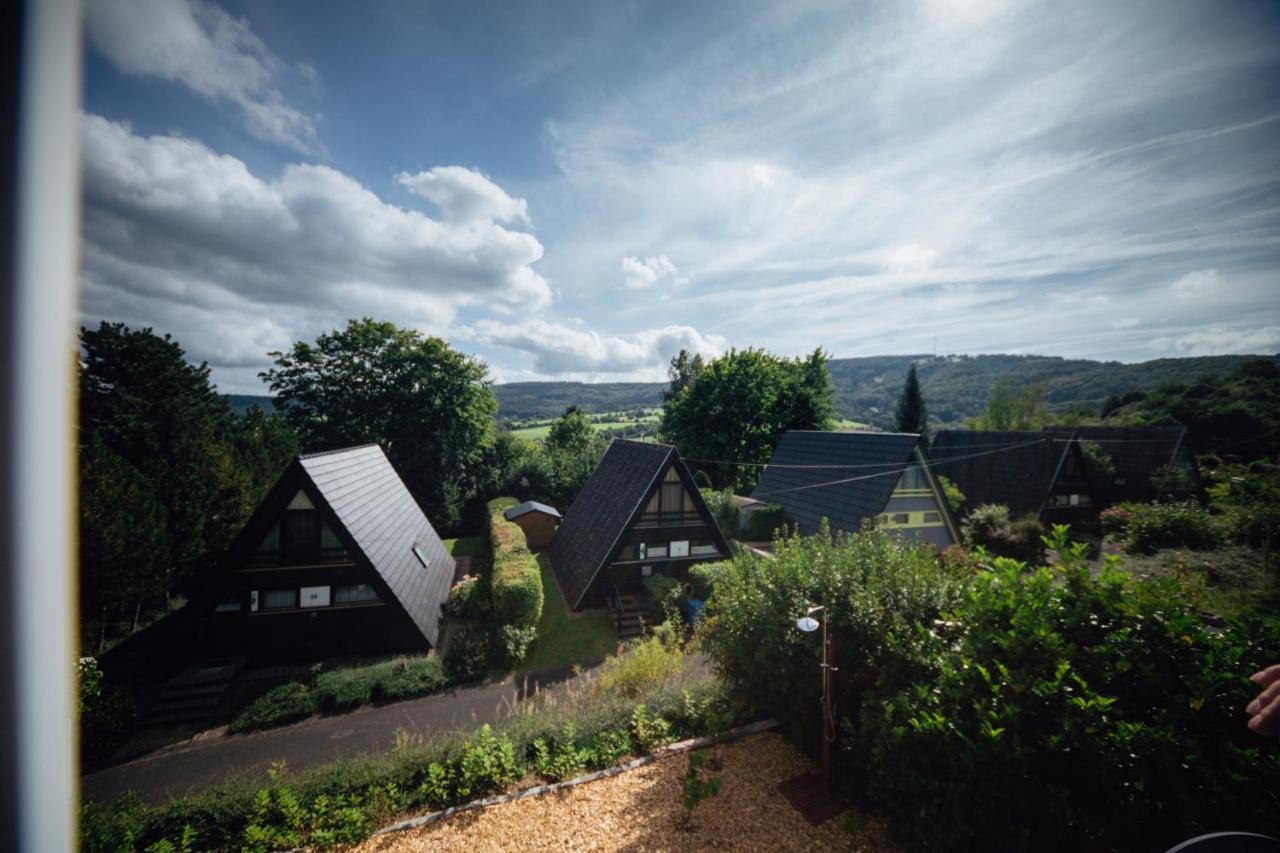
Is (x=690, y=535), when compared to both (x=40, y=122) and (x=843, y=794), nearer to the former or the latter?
(x=843, y=794)

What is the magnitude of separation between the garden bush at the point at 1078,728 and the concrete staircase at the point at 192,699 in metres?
13.8

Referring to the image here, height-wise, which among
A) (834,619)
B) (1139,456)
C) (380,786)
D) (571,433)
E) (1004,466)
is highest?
(571,433)

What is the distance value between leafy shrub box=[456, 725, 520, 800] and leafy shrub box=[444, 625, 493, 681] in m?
5.36

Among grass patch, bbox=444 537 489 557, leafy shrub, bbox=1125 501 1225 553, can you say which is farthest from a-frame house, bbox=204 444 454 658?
leafy shrub, bbox=1125 501 1225 553

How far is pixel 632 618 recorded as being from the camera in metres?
14.8

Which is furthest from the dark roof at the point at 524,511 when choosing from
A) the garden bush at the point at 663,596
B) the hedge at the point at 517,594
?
the garden bush at the point at 663,596

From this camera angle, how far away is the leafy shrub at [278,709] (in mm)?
10039

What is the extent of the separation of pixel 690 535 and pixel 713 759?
9.23 meters

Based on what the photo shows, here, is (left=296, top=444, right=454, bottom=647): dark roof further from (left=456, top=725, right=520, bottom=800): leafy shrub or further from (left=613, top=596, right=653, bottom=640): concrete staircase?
(left=456, top=725, right=520, bottom=800): leafy shrub

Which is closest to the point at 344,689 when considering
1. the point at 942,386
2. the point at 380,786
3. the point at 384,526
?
the point at 384,526

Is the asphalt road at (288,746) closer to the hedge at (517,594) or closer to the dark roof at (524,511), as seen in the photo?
the hedge at (517,594)

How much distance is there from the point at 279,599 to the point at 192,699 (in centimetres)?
247

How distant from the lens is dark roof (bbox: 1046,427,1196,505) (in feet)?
85.4

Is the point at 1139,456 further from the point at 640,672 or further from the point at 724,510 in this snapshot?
the point at 640,672
